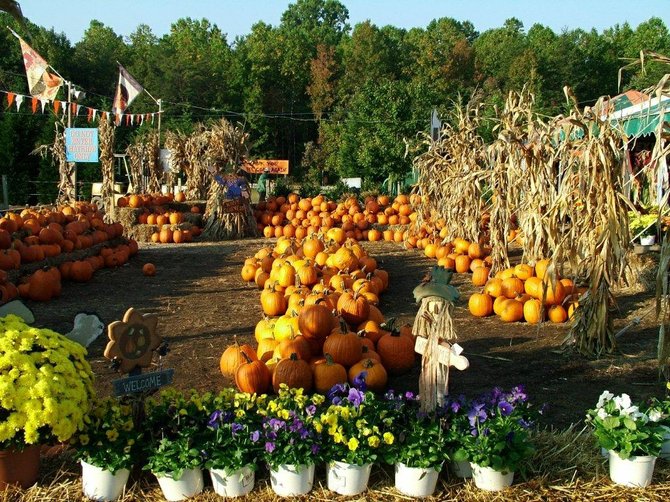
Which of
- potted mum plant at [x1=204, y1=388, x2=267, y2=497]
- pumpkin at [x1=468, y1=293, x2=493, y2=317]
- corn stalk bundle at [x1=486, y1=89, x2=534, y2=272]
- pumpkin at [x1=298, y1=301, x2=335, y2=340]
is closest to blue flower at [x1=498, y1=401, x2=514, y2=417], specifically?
potted mum plant at [x1=204, y1=388, x2=267, y2=497]

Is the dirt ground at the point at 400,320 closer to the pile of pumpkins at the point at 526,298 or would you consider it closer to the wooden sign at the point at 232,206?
the pile of pumpkins at the point at 526,298

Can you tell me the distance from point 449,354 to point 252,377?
1586 millimetres

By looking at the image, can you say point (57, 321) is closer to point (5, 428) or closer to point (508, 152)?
point (5, 428)

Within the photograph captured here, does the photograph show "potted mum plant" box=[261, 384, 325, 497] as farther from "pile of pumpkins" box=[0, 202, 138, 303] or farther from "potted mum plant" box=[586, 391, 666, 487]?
"pile of pumpkins" box=[0, 202, 138, 303]

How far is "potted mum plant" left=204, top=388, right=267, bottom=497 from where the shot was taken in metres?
3.27

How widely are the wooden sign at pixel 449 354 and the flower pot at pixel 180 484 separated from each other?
1437mm

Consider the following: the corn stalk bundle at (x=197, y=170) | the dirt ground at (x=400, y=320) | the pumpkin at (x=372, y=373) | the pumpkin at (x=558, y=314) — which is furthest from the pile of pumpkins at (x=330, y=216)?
the pumpkin at (x=372, y=373)

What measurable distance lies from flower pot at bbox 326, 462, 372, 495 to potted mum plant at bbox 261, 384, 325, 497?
98 mm

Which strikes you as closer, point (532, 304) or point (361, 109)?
point (532, 304)

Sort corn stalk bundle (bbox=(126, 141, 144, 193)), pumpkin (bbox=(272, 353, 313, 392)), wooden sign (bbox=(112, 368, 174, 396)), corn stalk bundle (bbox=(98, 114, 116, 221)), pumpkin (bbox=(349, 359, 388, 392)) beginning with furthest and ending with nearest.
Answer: corn stalk bundle (bbox=(126, 141, 144, 193)) < corn stalk bundle (bbox=(98, 114, 116, 221)) < pumpkin (bbox=(349, 359, 388, 392)) < pumpkin (bbox=(272, 353, 313, 392)) < wooden sign (bbox=(112, 368, 174, 396))

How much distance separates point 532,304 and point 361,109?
23.0 metres

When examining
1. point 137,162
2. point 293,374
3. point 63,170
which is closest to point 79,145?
point 63,170

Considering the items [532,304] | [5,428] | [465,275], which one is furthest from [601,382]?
[465,275]

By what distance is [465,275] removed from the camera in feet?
31.8
